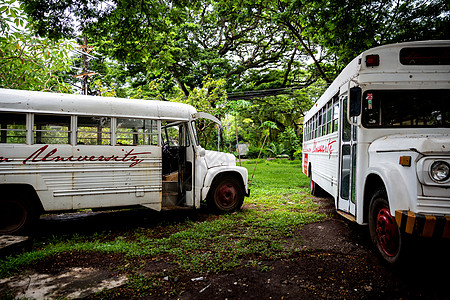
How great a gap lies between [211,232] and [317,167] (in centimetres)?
419

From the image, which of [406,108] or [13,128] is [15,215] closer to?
[13,128]

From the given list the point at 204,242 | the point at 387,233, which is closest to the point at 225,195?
the point at 204,242

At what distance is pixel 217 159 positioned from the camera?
23.2ft

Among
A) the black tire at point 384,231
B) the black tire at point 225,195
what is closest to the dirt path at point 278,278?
the black tire at point 384,231

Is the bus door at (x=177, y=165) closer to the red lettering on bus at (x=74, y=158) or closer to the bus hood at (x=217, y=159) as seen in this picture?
the bus hood at (x=217, y=159)

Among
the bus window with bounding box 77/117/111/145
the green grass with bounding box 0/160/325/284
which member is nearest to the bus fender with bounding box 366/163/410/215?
the green grass with bounding box 0/160/325/284

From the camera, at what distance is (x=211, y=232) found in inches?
218

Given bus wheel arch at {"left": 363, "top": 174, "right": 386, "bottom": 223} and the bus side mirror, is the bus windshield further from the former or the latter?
bus wheel arch at {"left": 363, "top": 174, "right": 386, "bottom": 223}

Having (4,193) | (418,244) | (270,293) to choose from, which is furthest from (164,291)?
(4,193)

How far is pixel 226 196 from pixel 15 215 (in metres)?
4.28

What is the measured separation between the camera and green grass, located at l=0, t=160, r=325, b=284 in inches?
164

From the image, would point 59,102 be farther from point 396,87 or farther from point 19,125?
point 396,87

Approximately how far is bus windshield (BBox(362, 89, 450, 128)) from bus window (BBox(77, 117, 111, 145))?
4730 mm

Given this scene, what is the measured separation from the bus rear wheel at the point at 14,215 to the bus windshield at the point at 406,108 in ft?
19.7
